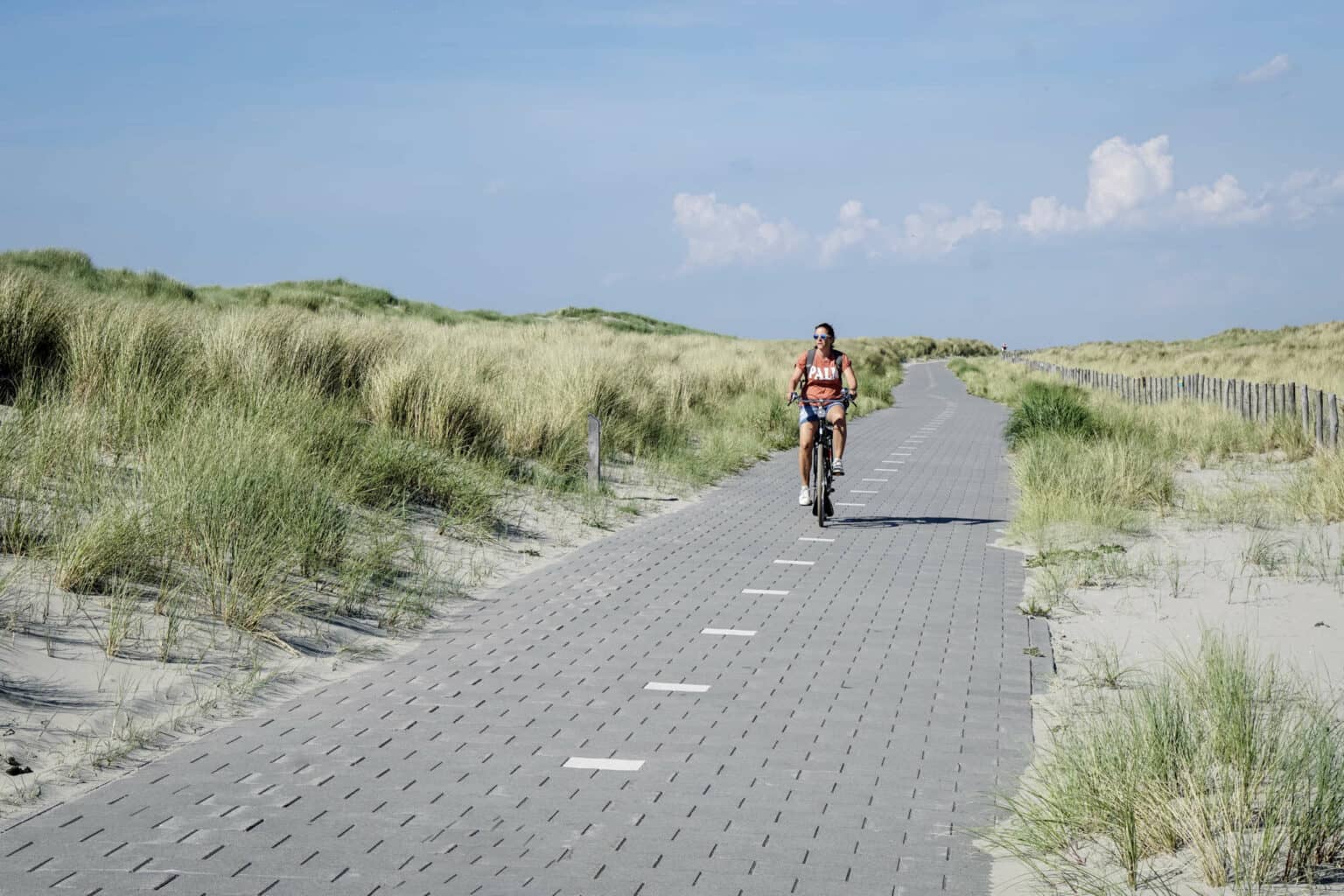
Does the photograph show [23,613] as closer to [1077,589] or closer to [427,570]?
[427,570]

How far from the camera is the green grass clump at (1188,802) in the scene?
4168mm

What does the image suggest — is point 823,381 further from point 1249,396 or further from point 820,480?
point 1249,396

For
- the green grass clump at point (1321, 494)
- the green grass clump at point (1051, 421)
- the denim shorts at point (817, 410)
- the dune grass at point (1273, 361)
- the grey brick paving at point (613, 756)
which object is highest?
the dune grass at point (1273, 361)

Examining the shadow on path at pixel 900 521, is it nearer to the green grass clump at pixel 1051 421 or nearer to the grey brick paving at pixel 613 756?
the grey brick paving at pixel 613 756

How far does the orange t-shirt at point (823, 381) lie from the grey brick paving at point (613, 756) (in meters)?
3.95

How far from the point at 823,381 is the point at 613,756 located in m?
8.51

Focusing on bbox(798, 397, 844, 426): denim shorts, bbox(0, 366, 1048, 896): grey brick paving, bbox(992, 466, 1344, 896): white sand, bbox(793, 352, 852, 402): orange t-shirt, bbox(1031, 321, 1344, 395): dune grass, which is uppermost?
bbox(1031, 321, 1344, 395): dune grass

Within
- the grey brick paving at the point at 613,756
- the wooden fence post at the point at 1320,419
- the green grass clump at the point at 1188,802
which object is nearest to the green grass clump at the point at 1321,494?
the wooden fence post at the point at 1320,419

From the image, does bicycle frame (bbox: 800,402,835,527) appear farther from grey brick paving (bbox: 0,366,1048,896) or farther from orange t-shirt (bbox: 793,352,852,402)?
grey brick paving (bbox: 0,366,1048,896)

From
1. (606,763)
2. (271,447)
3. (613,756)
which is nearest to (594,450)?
(271,447)

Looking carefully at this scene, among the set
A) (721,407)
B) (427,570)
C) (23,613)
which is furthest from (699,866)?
(721,407)

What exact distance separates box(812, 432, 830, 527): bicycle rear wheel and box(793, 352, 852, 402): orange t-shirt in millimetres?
419

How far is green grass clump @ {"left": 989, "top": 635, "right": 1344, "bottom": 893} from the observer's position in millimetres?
4168

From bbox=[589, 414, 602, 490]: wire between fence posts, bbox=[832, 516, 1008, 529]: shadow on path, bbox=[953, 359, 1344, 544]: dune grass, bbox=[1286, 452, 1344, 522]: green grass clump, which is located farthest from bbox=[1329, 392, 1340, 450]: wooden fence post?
bbox=[589, 414, 602, 490]: wire between fence posts
